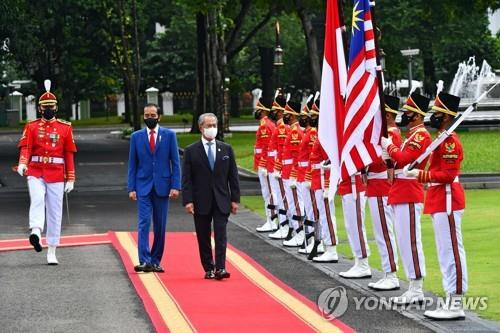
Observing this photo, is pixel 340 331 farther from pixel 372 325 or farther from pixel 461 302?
pixel 461 302

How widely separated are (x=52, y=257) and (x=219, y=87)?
117 ft

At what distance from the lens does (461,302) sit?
1302cm

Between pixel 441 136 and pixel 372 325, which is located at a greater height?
pixel 441 136

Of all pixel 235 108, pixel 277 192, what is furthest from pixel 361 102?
pixel 235 108

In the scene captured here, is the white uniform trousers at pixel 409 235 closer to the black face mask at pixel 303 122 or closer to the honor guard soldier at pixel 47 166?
the black face mask at pixel 303 122

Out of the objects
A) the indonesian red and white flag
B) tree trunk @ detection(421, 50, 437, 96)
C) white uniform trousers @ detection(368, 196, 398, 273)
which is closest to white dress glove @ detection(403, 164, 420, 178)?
white uniform trousers @ detection(368, 196, 398, 273)

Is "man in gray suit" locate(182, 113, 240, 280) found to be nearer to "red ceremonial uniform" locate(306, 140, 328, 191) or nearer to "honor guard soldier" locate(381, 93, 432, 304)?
"red ceremonial uniform" locate(306, 140, 328, 191)

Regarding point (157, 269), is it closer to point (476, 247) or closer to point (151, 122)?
point (151, 122)

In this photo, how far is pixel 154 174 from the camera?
17375 millimetres

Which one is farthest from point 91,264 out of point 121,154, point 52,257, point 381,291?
point 121,154

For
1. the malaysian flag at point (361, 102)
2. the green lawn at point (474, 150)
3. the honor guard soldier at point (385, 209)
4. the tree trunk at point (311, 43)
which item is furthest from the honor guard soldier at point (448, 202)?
the tree trunk at point (311, 43)

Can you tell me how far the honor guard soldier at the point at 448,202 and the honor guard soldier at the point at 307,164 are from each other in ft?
19.2

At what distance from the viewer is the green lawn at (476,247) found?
15.1 metres

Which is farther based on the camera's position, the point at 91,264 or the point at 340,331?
the point at 91,264
